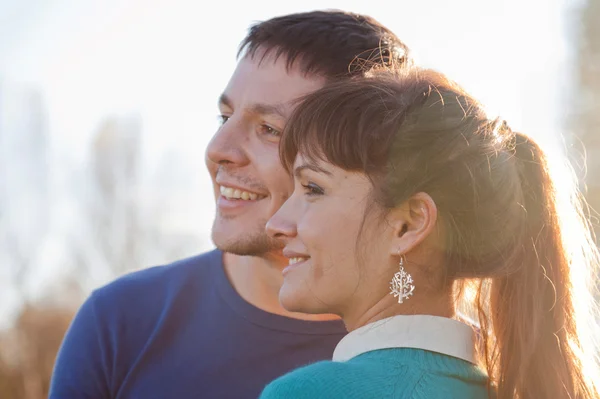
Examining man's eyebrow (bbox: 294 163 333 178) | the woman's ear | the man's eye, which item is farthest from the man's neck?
the woman's ear

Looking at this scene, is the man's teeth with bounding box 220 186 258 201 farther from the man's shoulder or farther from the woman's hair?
the woman's hair

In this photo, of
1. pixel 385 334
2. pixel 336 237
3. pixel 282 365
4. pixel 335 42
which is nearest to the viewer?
pixel 385 334

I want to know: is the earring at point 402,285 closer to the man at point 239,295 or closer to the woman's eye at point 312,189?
the woman's eye at point 312,189

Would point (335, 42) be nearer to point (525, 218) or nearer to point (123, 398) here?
point (525, 218)

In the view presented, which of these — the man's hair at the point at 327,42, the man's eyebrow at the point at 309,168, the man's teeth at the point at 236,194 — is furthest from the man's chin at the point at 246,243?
the man's eyebrow at the point at 309,168

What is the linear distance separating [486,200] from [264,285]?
126 cm

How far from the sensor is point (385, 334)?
215 centimetres

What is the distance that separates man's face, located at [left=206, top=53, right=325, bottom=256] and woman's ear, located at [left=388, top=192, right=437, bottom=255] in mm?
1027

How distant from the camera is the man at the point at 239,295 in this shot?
3211mm

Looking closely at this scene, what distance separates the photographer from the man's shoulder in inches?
136

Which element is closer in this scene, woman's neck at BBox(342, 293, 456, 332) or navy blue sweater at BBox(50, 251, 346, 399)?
woman's neck at BBox(342, 293, 456, 332)

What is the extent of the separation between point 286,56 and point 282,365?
116 centimetres

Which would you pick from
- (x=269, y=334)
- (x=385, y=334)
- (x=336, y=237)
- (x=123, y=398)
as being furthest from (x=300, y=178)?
(x=123, y=398)

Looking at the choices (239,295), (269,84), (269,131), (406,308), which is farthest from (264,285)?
(406,308)
